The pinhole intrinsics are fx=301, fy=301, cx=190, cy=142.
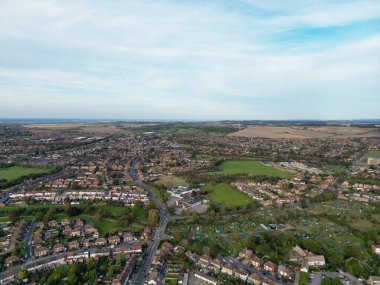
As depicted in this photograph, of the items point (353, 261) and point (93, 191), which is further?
point (93, 191)

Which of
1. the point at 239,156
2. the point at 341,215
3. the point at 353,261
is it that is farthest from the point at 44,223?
the point at 239,156

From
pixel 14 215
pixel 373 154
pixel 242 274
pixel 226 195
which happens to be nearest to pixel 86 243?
pixel 14 215

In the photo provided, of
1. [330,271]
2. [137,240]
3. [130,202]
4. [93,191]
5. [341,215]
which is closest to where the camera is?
[330,271]

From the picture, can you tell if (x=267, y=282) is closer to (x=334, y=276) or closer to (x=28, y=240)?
(x=334, y=276)

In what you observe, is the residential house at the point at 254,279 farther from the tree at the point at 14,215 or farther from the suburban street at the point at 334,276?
the tree at the point at 14,215

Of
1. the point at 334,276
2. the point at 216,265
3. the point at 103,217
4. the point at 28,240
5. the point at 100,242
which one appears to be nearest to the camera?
the point at 334,276

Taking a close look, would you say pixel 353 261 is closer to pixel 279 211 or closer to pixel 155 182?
pixel 279 211
